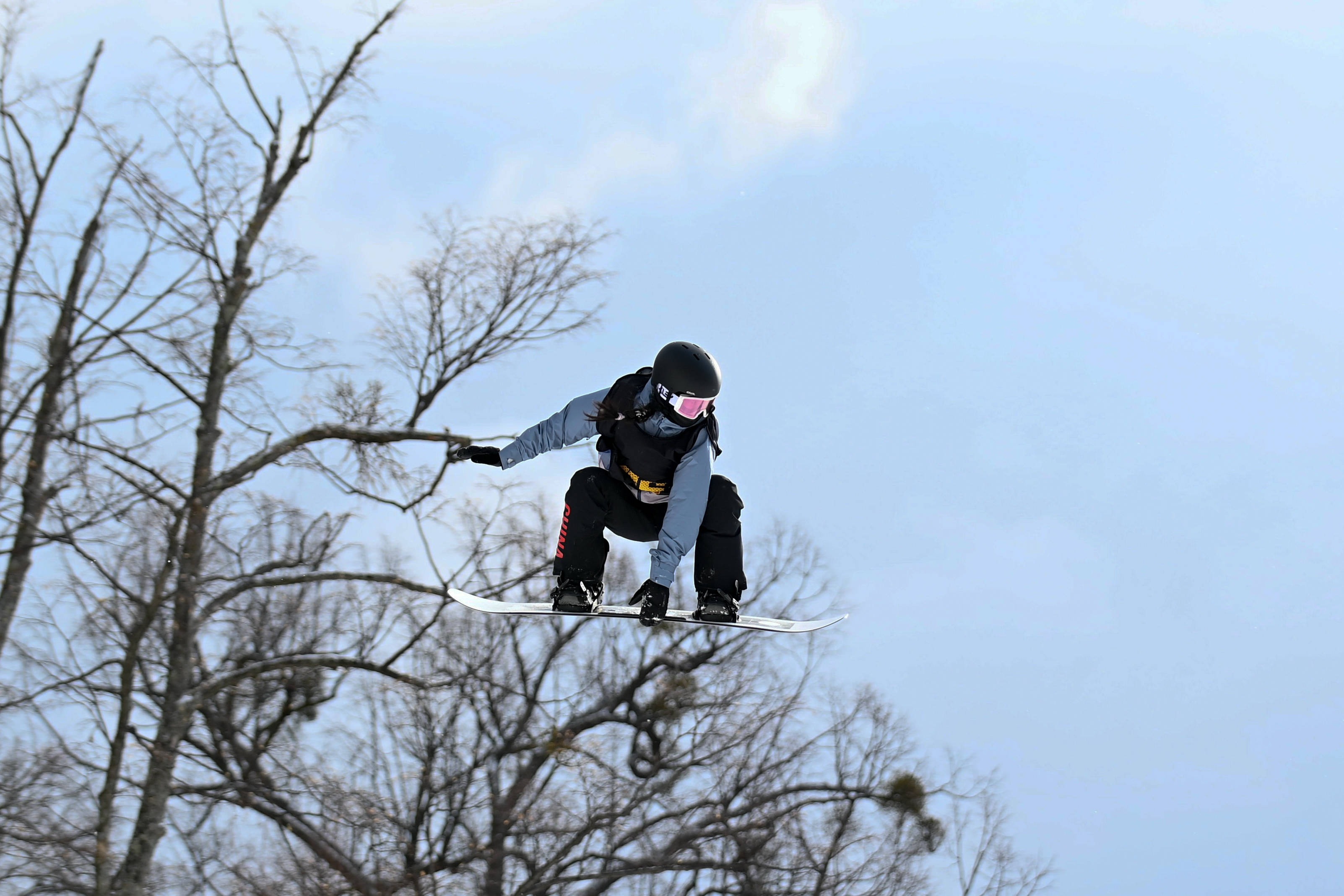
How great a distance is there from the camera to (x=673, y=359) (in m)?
5.09

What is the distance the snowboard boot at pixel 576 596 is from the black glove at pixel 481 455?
0.71 metres

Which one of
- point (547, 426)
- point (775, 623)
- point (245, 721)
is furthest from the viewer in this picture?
point (245, 721)

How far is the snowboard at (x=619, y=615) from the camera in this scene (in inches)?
218

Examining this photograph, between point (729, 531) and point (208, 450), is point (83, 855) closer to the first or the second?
point (208, 450)

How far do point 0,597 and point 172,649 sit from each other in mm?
2234

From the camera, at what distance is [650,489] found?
18.0 feet

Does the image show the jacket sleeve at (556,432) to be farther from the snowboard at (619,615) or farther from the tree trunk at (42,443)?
the tree trunk at (42,443)

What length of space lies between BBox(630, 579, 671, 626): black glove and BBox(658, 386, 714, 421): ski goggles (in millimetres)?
841

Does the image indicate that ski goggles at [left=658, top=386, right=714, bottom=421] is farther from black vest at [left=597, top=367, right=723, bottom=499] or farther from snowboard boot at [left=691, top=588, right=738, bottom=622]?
snowboard boot at [left=691, top=588, right=738, bottom=622]

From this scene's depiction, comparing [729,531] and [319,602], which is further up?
[319,602]

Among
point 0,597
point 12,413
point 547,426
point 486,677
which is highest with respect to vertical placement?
point 12,413

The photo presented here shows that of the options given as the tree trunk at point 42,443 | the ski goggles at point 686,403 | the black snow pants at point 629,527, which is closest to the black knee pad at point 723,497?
the black snow pants at point 629,527

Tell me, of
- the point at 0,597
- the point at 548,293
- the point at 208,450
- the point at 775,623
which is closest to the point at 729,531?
the point at 775,623

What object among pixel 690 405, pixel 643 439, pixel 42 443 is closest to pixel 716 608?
pixel 643 439
